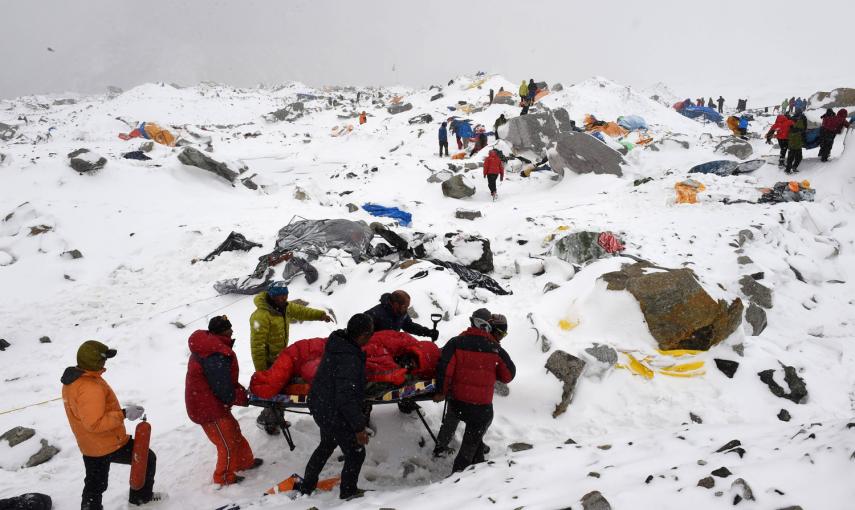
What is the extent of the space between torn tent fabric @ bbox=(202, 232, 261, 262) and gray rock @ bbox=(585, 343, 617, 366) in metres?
8.53

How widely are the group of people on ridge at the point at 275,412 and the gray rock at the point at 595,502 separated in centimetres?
134

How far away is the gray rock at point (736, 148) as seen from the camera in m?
15.7

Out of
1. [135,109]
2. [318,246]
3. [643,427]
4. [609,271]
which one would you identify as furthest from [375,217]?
[135,109]

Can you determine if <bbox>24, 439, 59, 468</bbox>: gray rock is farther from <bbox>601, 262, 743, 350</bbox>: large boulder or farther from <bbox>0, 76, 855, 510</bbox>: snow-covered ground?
<bbox>601, 262, 743, 350</bbox>: large boulder

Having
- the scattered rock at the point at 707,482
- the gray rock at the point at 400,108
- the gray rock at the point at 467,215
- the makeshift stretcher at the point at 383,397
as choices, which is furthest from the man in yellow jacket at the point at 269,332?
the gray rock at the point at 400,108

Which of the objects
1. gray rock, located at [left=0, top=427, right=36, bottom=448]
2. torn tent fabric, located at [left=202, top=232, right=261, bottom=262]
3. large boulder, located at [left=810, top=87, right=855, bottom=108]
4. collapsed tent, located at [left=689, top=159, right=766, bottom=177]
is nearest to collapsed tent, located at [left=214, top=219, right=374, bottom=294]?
torn tent fabric, located at [left=202, top=232, right=261, bottom=262]

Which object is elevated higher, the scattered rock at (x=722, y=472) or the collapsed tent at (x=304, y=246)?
the scattered rock at (x=722, y=472)

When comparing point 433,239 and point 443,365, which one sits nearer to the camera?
point 443,365

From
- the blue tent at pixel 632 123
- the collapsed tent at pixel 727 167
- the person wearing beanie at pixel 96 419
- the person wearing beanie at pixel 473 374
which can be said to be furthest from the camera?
the blue tent at pixel 632 123

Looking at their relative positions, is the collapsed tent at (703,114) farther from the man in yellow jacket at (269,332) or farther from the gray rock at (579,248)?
the man in yellow jacket at (269,332)

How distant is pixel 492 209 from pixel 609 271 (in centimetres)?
738

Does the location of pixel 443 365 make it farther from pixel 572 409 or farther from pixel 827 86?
pixel 827 86

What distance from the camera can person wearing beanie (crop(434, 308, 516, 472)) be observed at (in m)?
4.00

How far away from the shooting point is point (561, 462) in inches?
152
